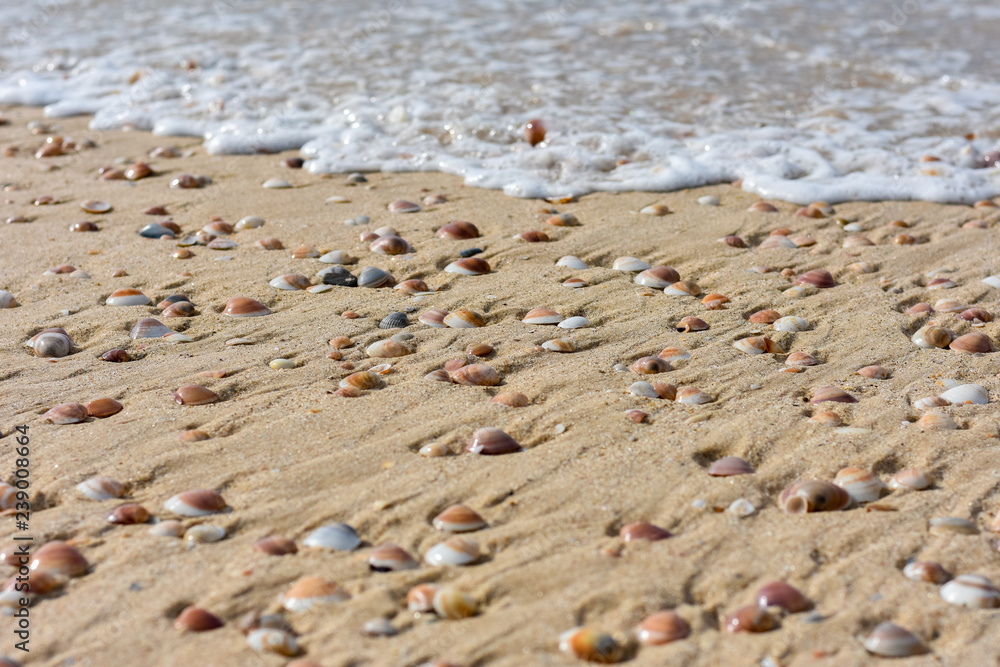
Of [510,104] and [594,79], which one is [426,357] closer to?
[510,104]

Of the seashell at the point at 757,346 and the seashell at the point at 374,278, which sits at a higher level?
the seashell at the point at 374,278

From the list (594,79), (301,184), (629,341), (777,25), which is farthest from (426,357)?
(777,25)

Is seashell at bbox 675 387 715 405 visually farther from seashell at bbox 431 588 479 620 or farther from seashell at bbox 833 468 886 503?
seashell at bbox 431 588 479 620

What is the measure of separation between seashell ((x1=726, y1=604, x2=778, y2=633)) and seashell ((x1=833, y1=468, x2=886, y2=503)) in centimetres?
52

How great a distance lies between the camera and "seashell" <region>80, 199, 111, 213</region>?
155 inches

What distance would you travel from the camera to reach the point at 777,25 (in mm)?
7473

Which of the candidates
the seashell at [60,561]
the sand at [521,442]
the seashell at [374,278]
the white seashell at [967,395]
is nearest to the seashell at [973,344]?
the sand at [521,442]

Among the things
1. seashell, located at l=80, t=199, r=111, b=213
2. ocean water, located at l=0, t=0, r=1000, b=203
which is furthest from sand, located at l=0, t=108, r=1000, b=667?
ocean water, located at l=0, t=0, r=1000, b=203

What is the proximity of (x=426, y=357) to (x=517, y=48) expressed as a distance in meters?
4.77

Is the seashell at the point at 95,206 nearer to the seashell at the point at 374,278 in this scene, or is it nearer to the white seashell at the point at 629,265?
the seashell at the point at 374,278

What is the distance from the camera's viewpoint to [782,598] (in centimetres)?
167

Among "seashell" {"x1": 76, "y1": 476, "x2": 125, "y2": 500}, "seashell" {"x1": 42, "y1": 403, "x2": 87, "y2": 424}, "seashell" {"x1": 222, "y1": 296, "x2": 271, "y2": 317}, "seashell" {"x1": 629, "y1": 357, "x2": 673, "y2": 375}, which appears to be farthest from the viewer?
"seashell" {"x1": 222, "y1": 296, "x2": 271, "y2": 317}

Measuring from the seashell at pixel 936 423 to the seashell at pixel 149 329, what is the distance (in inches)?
95.1

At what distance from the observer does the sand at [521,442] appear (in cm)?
165
